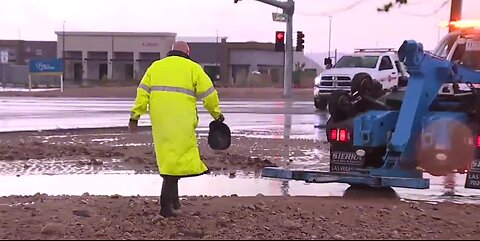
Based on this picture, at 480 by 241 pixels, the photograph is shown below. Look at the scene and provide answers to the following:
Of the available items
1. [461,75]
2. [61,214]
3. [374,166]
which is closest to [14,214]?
[61,214]

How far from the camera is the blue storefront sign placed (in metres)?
57.8

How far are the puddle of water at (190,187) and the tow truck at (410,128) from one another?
0.35 meters

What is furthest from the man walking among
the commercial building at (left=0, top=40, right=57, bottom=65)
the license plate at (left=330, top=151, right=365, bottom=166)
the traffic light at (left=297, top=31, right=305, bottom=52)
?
the commercial building at (left=0, top=40, right=57, bottom=65)

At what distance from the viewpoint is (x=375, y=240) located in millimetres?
7223

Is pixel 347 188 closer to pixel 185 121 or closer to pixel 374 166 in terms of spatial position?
pixel 374 166

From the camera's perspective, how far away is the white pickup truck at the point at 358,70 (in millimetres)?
29266

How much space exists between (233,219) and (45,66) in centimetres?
5206

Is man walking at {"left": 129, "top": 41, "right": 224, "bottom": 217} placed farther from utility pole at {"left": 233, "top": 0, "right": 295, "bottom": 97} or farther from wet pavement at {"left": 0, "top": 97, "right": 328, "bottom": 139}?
utility pole at {"left": 233, "top": 0, "right": 295, "bottom": 97}

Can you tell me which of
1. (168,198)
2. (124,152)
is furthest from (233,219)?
(124,152)

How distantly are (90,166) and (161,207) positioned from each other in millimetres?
5260

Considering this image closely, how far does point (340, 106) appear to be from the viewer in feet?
34.7

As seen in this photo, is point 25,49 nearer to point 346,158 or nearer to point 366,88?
point 366,88

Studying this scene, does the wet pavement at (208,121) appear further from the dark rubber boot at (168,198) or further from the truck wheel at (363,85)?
the dark rubber boot at (168,198)

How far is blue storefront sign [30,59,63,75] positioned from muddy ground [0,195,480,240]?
4969 centimetres
